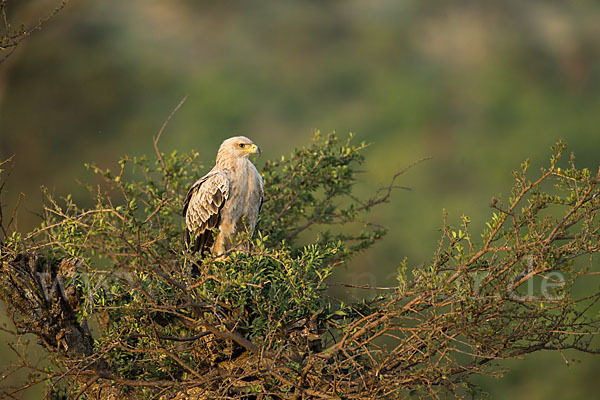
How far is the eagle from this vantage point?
5465mm

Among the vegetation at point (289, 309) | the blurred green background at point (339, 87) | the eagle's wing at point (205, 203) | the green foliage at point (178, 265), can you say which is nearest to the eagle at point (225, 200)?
the eagle's wing at point (205, 203)

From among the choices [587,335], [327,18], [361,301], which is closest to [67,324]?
[361,301]

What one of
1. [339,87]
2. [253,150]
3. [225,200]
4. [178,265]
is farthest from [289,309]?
[339,87]

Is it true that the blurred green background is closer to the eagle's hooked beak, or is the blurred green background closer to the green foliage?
the green foliage

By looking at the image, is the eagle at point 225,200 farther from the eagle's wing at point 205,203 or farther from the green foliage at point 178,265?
the green foliage at point 178,265

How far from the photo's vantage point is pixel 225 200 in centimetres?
548

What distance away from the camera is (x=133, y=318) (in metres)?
3.87

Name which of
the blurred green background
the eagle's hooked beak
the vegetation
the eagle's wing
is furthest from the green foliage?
the blurred green background

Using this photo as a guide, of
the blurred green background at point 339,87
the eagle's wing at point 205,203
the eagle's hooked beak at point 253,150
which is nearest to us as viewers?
the eagle's wing at point 205,203

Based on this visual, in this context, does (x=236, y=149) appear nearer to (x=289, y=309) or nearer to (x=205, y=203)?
(x=205, y=203)

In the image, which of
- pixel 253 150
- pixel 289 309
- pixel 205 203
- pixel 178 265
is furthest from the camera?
pixel 253 150

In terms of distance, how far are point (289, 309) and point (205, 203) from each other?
5.03 feet

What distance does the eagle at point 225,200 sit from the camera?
5.46 m

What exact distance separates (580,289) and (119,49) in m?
23.8
